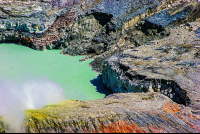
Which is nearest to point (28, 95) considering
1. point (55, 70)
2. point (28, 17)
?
point (55, 70)

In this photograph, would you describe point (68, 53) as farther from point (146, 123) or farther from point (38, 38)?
point (146, 123)

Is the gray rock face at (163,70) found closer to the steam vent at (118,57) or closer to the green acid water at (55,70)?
the steam vent at (118,57)

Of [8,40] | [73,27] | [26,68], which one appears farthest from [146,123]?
[8,40]

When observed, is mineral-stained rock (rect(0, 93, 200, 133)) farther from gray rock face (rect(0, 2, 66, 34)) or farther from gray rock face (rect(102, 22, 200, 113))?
gray rock face (rect(0, 2, 66, 34))

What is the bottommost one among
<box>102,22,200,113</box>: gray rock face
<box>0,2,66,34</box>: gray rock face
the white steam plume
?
the white steam plume

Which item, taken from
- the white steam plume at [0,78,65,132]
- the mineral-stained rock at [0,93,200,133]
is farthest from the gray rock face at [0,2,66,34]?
the mineral-stained rock at [0,93,200,133]

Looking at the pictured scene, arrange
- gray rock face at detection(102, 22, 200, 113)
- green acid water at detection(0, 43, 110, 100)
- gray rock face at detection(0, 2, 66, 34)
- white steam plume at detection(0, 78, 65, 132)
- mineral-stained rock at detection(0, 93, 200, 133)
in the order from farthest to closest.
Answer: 1. gray rock face at detection(0, 2, 66, 34)
2. green acid water at detection(0, 43, 110, 100)
3. gray rock face at detection(102, 22, 200, 113)
4. white steam plume at detection(0, 78, 65, 132)
5. mineral-stained rock at detection(0, 93, 200, 133)

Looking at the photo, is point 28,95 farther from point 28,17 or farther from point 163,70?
point 28,17
